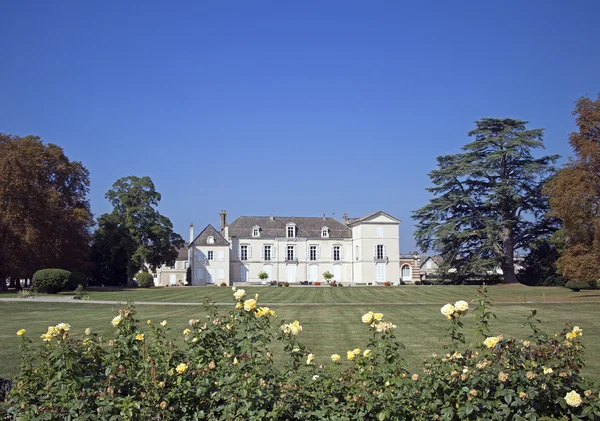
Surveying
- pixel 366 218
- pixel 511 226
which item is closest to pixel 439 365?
pixel 511 226

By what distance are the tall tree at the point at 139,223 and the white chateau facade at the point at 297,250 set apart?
4.83m

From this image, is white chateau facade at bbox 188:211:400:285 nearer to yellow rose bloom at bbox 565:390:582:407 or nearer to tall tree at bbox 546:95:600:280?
tall tree at bbox 546:95:600:280

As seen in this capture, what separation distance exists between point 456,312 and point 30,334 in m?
11.6

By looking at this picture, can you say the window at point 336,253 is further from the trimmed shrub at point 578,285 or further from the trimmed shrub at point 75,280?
the trimmed shrub at point 75,280

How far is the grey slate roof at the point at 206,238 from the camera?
53.2 meters

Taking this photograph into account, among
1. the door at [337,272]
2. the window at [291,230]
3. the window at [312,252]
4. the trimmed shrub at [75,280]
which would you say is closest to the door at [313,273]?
the window at [312,252]

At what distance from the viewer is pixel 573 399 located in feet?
12.6

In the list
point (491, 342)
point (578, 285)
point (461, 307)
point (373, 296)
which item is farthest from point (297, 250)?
point (491, 342)

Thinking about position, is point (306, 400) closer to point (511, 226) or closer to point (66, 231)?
point (66, 231)

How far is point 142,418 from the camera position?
4.05 meters

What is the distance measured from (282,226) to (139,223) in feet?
49.2

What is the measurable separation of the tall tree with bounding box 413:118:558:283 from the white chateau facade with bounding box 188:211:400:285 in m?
8.27

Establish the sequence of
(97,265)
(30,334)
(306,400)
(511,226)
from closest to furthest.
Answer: (306,400) → (30,334) → (511,226) → (97,265)

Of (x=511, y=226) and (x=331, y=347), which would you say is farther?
(x=511, y=226)
